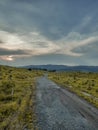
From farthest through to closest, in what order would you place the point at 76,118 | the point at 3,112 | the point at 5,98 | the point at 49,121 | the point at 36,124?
the point at 5,98 < the point at 3,112 < the point at 76,118 < the point at 49,121 < the point at 36,124

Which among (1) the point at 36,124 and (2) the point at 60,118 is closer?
(1) the point at 36,124

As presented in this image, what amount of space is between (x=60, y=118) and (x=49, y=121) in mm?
1709

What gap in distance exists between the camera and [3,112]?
2200 cm

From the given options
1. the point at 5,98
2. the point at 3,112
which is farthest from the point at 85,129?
the point at 5,98

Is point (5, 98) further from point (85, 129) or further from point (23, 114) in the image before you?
point (85, 129)

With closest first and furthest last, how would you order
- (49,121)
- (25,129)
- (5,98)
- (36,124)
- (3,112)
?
(25,129), (36,124), (49,121), (3,112), (5,98)

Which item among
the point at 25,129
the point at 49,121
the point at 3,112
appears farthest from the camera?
the point at 3,112

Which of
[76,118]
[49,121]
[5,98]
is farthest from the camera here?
[5,98]

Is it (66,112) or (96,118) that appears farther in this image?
(66,112)

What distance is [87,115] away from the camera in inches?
834

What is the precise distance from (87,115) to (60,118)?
9.63 feet

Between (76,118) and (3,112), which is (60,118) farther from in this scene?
(3,112)

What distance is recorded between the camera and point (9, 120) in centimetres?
1848

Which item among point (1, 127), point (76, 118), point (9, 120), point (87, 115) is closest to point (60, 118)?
point (76, 118)
